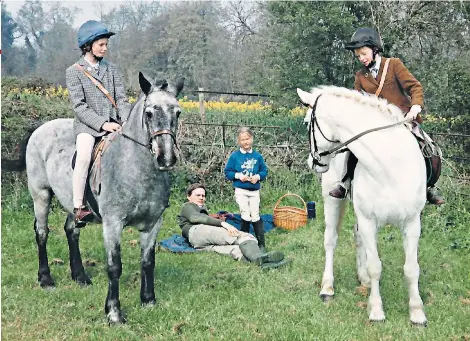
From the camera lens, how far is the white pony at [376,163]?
4.60m

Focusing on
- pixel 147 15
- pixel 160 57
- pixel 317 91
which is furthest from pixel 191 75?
pixel 317 91

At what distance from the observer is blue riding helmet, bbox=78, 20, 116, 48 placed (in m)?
5.09

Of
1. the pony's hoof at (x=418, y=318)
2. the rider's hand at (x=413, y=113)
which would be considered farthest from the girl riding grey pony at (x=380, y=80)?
the pony's hoof at (x=418, y=318)

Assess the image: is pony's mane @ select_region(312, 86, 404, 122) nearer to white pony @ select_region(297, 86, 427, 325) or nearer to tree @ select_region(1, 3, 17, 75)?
white pony @ select_region(297, 86, 427, 325)

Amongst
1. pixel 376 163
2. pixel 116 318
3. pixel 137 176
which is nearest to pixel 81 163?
pixel 137 176

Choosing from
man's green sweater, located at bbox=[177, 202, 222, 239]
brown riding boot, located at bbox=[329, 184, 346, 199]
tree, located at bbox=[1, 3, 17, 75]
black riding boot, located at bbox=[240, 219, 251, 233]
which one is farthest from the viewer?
tree, located at bbox=[1, 3, 17, 75]

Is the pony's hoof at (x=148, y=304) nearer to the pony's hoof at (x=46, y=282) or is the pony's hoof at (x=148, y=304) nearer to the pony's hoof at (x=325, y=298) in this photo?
the pony's hoof at (x=46, y=282)

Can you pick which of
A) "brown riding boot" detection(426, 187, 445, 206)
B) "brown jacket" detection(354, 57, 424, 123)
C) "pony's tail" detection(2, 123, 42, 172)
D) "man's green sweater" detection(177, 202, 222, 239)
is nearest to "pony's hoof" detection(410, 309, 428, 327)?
"brown riding boot" detection(426, 187, 445, 206)

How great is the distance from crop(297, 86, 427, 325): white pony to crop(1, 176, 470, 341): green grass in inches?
19.3

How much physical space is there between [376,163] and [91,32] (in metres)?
2.99

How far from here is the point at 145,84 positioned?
470cm

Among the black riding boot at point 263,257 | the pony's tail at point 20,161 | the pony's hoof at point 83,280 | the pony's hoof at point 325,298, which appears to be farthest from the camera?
the black riding boot at point 263,257

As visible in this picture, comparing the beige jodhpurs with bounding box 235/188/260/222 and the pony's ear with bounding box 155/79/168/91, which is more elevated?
the pony's ear with bounding box 155/79/168/91

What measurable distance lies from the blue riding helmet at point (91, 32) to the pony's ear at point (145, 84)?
79 cm
